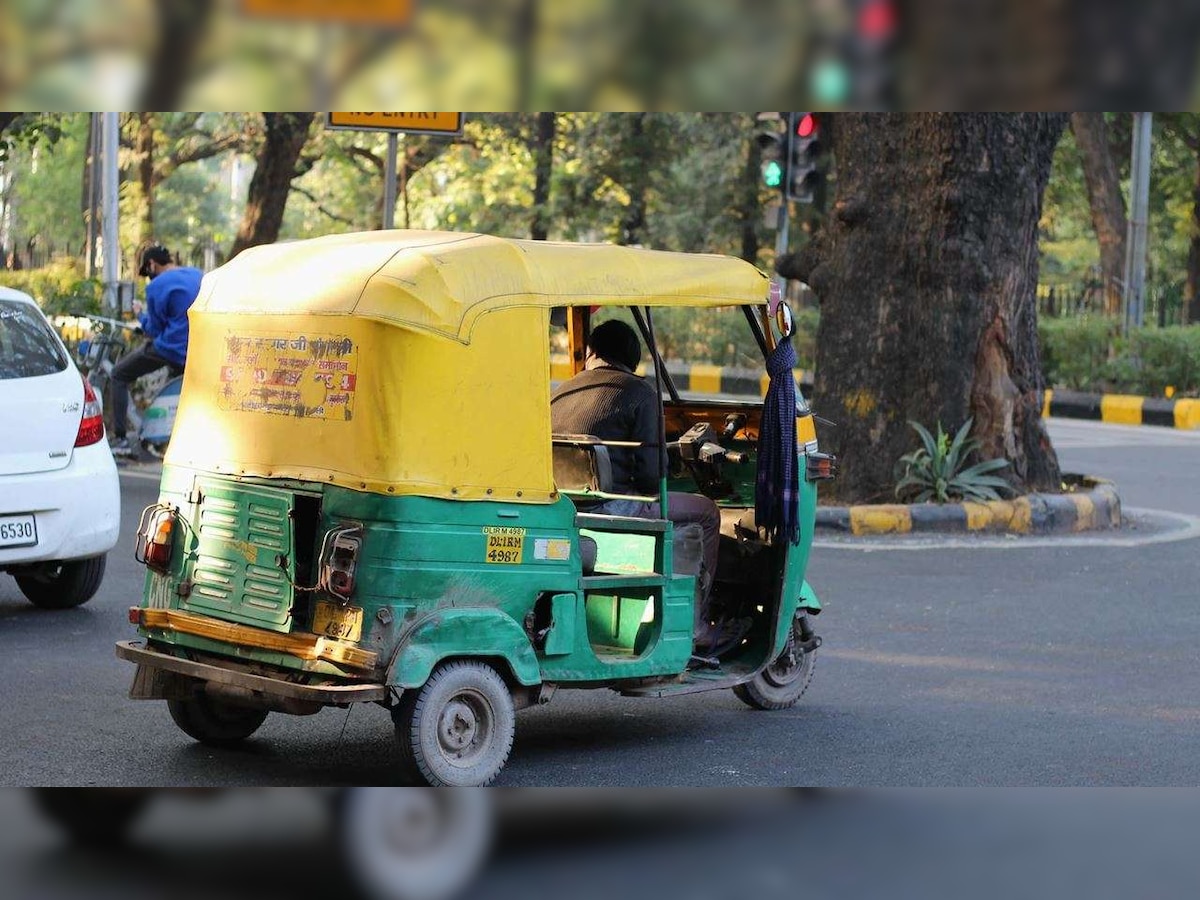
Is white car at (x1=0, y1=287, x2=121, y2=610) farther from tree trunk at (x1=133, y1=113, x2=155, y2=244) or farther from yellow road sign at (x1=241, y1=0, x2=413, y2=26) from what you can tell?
tree trunk at (x1=133, y1=113, x2=155, y2=244)

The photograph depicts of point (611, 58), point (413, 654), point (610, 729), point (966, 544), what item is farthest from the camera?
point (966, 544)

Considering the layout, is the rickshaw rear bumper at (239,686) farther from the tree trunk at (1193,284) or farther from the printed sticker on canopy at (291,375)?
the tree trunk at (1193,284)

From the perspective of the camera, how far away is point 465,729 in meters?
Answer: 5.70

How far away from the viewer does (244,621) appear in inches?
228

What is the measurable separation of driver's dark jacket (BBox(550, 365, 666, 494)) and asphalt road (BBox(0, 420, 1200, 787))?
1.03m

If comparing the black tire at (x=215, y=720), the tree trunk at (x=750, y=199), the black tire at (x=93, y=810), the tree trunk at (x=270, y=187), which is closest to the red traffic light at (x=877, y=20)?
the black tire at (x=93, y=810)

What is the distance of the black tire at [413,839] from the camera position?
4348mm

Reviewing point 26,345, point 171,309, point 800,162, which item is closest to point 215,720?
point 26,345

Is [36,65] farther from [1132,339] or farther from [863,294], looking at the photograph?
[1132,339]

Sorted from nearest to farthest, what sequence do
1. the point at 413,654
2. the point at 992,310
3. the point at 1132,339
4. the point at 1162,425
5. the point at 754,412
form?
the point at 413,654 < the point at 754,412 < the point at 992,310 < the point at 1162,425 < the point at 1132,339

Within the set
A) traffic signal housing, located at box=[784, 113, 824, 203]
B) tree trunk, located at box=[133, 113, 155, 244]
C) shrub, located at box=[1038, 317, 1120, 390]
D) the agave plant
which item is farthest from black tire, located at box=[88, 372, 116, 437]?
tree trunk, located at box=[133, 113, 155, 244]

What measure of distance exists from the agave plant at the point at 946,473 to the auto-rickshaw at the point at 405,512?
6.46 meters

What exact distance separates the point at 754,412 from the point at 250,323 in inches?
99.6

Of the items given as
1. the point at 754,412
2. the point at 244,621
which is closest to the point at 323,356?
the point at 244,621
